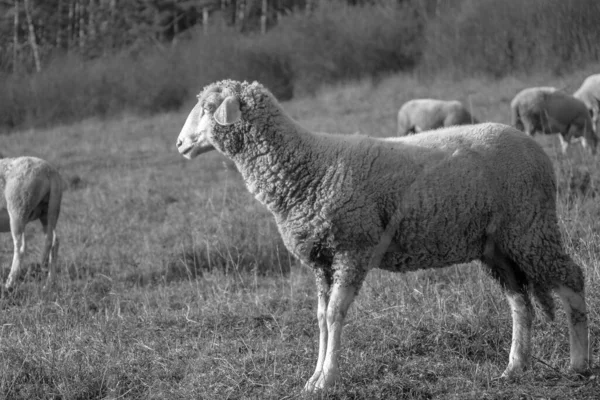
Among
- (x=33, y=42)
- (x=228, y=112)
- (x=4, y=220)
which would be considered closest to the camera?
(x=228, y=112)

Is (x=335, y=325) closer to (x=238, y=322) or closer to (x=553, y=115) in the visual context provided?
(x=238, y=322)

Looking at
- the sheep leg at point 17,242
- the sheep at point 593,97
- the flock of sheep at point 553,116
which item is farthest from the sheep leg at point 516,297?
the sheep at point 593,97

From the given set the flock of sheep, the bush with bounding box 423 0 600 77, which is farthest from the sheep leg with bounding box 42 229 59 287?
the bush with bounding box 423 0 600 77

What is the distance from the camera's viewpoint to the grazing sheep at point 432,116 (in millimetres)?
13867

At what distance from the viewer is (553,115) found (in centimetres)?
1276

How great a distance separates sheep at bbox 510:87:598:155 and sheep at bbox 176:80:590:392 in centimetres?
833

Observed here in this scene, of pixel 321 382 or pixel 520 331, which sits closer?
pixel 321 382

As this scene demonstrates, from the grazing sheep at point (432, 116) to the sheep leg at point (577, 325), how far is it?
30.5 ft

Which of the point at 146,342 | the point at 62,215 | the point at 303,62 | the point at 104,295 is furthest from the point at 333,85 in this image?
the point at 146,342

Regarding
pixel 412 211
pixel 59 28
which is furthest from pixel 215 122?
pixel 59 28

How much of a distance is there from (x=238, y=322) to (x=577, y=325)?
2351 mm

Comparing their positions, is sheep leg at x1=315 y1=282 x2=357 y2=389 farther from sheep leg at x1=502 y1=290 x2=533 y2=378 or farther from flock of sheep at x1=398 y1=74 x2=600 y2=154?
flock of sheep at x1=398 y1=74 x2=600 y2=154

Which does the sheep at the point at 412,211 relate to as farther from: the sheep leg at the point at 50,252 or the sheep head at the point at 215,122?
the sheep leg at the point at 50,252

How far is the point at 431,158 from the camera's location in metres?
4.64
